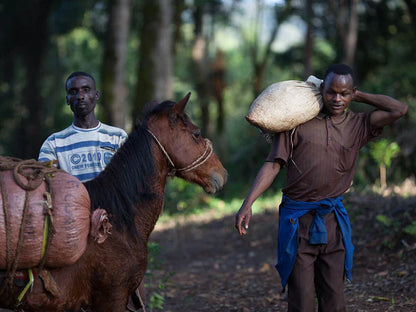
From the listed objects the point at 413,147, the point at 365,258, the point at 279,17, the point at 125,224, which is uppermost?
the point at 279,17

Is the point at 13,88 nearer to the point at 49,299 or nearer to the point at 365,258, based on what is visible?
the point at 365,258

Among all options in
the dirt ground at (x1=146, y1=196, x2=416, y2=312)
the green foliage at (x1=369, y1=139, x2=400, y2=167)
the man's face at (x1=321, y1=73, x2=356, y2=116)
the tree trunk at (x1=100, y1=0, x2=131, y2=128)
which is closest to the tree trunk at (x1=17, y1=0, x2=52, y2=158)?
the tree trunk at (x1=100, y1=0, x2=131, y2=128)

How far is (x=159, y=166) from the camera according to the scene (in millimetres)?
3492

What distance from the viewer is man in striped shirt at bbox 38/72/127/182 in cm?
396

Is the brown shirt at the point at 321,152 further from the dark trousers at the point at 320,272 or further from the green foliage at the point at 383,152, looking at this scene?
the green foliage at the point at 383,152

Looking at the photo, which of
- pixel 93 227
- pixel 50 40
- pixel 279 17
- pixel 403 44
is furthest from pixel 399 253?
pixel 50 40

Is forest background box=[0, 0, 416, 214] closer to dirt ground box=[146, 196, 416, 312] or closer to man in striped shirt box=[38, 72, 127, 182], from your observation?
dirt ground box=[146, 196, 416, 312]

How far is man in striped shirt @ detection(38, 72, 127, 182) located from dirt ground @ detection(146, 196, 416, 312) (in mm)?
1729

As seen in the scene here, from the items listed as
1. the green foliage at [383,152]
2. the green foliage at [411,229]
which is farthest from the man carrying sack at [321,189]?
the green foliage at [383,152]

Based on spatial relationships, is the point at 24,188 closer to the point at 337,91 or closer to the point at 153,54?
the point at 337,91

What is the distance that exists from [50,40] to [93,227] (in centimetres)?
2185

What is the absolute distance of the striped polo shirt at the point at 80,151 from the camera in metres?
3.96

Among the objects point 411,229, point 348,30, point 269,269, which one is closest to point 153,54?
point 348,30

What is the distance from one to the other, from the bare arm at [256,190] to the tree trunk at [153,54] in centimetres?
838
